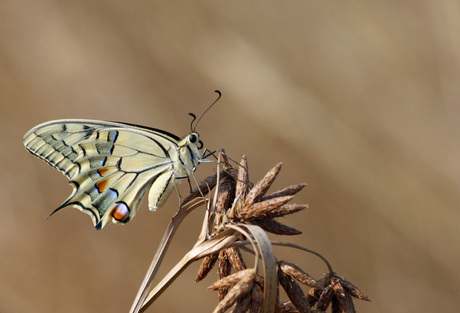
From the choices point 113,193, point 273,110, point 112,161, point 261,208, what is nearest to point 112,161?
point 112,161

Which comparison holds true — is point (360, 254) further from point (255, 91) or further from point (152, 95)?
point (152, 95)

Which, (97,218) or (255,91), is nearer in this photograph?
(97,218)

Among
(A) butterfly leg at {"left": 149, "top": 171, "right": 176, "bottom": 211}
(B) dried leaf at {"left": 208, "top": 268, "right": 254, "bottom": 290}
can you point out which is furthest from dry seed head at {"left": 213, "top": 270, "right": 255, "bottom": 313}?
(A) butterfly leg at {"left": 149, "top": 171, "right": 176, "bottom": 211}

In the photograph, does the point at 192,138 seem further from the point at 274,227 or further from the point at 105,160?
the point at 274,227

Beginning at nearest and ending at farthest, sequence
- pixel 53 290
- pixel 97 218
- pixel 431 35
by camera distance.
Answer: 1. pixel 97 218
2. pixel 431 35
3. pixel 53 290

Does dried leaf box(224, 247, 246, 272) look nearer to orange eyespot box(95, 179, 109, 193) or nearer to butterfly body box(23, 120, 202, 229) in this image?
butterfly body box(23, 120, 202, 229)

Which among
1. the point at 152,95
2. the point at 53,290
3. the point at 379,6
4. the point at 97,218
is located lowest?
the point at 53,290

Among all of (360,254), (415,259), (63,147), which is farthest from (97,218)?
(415,259)
